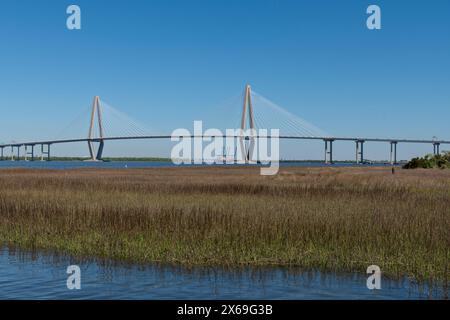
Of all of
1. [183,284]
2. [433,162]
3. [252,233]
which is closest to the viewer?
[183,284]

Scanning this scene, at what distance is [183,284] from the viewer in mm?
10555

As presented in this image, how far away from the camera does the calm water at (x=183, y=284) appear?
986 centimetres

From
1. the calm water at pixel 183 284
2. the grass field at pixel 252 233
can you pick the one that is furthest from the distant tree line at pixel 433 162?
the calm water at pixel 183 284

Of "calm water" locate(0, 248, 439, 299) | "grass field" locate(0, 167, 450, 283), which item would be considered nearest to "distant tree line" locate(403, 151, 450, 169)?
"grass field" locate(0, 167, 450, 283)

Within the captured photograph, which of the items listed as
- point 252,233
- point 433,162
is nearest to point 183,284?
point 252,233

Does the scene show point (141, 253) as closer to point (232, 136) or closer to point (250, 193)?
point (250, 193)

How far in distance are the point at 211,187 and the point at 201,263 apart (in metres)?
16.2

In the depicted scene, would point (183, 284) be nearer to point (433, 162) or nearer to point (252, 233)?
point (252, 233)

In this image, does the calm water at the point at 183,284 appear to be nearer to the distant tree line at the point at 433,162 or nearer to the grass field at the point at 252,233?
the grass field at the point at 252,233

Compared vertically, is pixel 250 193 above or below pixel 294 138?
below

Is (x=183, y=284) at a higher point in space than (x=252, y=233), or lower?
lower
